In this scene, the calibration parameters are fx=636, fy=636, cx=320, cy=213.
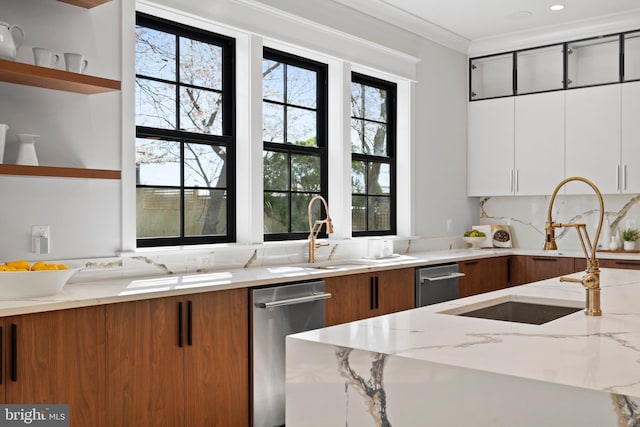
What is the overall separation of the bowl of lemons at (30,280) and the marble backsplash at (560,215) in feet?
14.6

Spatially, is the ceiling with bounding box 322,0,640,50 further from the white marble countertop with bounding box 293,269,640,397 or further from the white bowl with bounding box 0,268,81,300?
the white marble countertop with bounding box 293,269,640,397

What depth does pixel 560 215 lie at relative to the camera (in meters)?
5.75

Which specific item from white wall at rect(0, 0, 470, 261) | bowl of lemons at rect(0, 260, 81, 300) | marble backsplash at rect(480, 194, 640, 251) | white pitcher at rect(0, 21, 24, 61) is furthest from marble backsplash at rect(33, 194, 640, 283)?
white pitcher at rect(0, 21, 24, 61)

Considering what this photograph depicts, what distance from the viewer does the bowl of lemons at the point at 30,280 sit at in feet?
7.83

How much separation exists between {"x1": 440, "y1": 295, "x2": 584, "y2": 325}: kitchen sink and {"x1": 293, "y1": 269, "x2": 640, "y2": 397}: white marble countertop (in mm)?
57

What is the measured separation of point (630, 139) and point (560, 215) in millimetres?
925

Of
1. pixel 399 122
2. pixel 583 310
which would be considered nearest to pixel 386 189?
pixel 399 122

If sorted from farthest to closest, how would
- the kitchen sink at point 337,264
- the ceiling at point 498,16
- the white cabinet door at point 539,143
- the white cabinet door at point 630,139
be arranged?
the white cabinet door at point 539,143, the white cabinet door at point 630,139, the ceiling at point 498,16, the kitchen sink at point 337,264

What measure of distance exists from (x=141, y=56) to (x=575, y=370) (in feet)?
9.53

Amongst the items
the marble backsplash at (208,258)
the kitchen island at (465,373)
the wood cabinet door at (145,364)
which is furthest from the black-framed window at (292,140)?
the kitchen island at (465,373)

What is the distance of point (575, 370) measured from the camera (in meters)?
1.38

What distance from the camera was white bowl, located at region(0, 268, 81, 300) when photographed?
93.8 inches

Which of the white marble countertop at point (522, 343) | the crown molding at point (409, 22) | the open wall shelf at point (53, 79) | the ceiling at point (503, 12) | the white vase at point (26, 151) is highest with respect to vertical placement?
the ceiling at point (503, 12)

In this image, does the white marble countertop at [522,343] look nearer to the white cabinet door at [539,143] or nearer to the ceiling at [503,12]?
the ceiling at [503,12]
